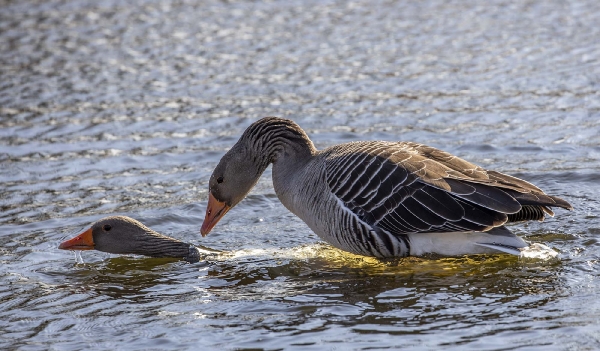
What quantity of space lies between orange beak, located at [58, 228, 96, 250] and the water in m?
0.22

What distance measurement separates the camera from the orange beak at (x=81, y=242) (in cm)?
753

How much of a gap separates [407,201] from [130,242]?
8.05ft

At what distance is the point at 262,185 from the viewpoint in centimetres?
956

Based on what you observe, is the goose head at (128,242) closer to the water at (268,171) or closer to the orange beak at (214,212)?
the water at (268,171)

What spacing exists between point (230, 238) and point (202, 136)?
2878 millimetres

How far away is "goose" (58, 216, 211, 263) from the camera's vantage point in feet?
25.0

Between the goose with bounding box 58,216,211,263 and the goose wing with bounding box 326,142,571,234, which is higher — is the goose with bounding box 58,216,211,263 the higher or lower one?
the lower one

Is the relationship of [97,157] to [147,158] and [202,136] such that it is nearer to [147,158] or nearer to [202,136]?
[147,158]

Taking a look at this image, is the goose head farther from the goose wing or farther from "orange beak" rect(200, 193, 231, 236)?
the goose wing

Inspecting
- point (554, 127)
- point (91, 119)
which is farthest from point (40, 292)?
point (554, 127)

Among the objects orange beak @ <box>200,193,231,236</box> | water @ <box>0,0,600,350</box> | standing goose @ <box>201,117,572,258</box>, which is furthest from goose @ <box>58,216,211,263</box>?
standing goose @ <box>201,117,572,258</box>

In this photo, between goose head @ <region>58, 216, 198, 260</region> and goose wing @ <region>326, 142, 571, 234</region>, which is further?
goose head @ <region>58, 216, 198, 260</region>

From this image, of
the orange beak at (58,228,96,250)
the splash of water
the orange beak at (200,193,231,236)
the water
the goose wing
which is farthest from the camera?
the orange beak at (200,193,231,236)

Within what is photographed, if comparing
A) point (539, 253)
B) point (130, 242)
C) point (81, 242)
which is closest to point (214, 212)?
point (130, 242)
